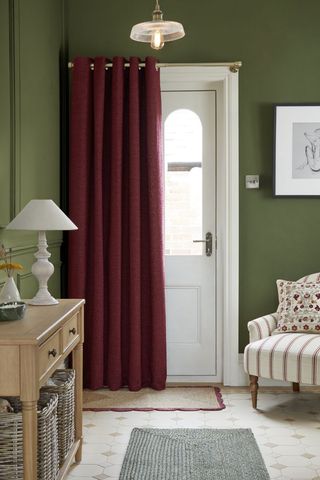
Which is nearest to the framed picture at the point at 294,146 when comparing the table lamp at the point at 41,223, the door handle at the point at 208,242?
the door handle at the point at 208,242

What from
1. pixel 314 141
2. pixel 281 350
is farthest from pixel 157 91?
pixel 281 350

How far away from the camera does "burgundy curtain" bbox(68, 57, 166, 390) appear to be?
4840 millimetres

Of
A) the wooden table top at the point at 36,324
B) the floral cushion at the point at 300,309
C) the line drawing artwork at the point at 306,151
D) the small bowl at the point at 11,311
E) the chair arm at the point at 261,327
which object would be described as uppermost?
the line drawing artwork at the point at 306,151

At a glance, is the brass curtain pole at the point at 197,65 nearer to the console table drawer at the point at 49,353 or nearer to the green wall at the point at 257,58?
the green wall at the point at 257,58

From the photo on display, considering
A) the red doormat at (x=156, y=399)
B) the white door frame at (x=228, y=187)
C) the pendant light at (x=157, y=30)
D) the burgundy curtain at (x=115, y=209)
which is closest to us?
the pendant light at (x=157, y=30)

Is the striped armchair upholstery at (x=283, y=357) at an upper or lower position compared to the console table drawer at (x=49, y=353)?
lower

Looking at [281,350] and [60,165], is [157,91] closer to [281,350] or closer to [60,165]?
[60,165]

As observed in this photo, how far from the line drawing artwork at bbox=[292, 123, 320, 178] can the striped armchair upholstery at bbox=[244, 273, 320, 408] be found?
1183 millimetres

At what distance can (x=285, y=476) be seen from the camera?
130 inches

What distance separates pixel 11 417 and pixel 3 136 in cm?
155

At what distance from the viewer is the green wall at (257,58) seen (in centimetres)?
502

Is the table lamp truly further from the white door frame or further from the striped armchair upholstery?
the white door frame

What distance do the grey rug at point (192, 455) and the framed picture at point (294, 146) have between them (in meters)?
1.86

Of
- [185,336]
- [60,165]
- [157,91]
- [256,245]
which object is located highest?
[157,91]
